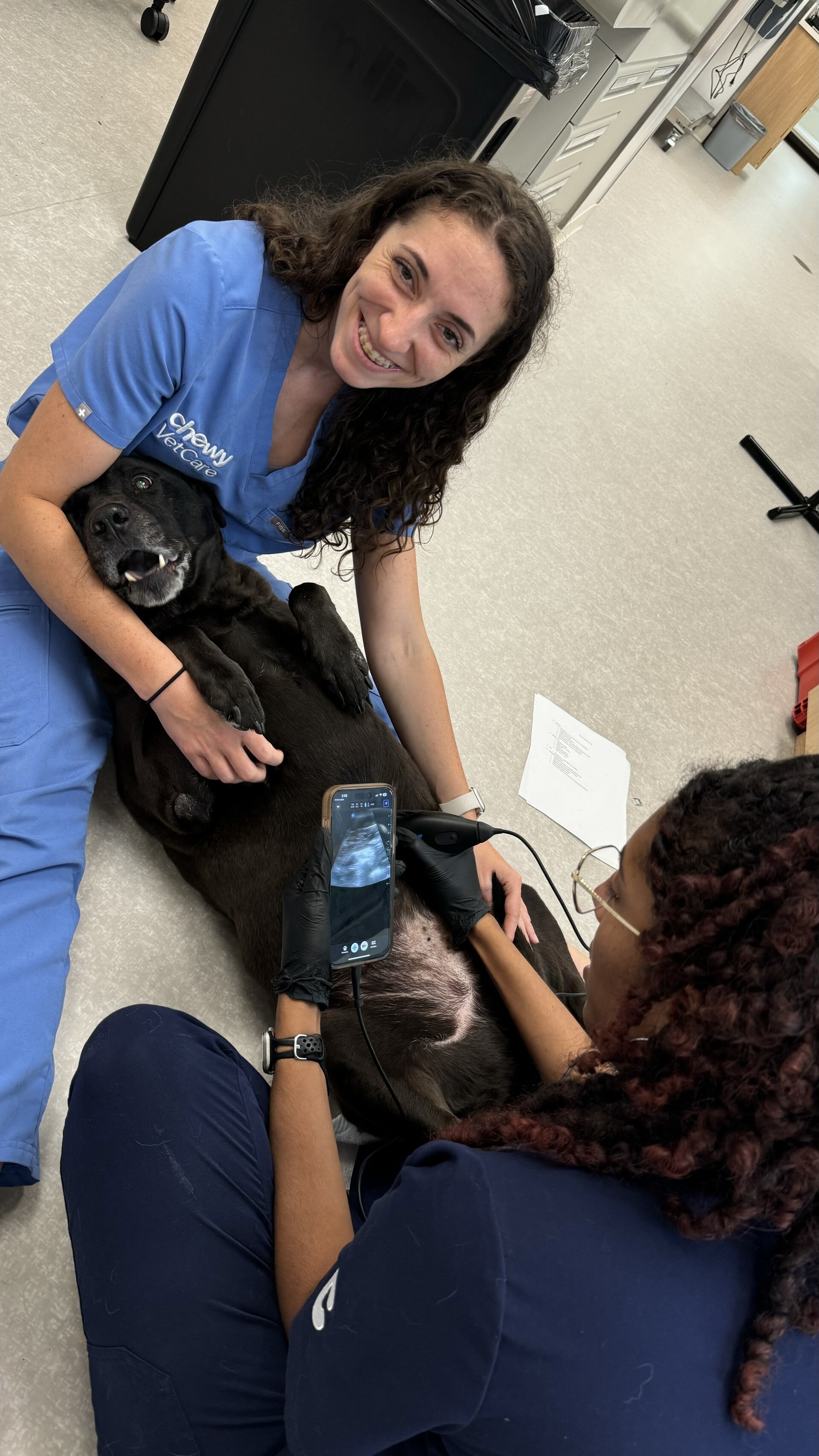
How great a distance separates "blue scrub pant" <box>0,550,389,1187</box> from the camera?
1.15m

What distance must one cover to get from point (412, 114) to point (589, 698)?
1.52 meters

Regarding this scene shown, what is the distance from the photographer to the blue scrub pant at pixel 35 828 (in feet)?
3.76

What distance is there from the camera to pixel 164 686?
138 cm

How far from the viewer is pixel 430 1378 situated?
0.68 metres

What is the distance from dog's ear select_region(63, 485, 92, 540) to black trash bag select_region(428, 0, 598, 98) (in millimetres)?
1588

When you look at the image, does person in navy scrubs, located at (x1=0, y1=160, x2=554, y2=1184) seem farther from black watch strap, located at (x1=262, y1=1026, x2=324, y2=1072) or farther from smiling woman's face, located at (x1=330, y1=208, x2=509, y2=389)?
black watch strap, located at (x1=262, y1=1026, x2=324, y2=1072)

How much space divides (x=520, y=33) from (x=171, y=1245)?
8.08 feet

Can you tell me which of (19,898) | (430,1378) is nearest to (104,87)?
(19,898)

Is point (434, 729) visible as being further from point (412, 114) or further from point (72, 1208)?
point (412, 114)

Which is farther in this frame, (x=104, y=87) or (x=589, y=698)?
(x=104, y=87)

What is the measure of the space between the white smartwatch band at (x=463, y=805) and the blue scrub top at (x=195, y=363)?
0.58 metres

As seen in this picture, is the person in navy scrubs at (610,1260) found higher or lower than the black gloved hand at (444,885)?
higher

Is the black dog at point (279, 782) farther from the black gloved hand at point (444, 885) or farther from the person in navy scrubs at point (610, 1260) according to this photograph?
the person in navy scrubs at point (610, 1260)

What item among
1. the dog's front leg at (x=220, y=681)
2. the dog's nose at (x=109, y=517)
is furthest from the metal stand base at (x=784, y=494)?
the dog's nose at (x=109, y=517)
